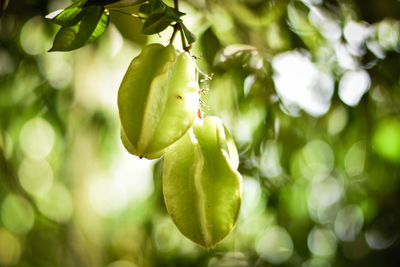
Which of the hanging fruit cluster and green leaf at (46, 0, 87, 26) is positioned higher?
green leaf at (46, 0, 87, 26)

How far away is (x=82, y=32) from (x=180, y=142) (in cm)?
29

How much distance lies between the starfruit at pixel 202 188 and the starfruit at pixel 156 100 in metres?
0.05

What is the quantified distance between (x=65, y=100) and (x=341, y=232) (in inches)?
66.5

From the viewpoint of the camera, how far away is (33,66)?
231cm

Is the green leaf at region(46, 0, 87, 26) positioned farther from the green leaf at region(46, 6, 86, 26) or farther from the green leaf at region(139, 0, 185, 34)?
the green leaf at region(139, 0, 185, 34)

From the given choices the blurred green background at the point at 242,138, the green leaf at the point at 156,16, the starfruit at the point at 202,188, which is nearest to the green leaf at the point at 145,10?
the green leaf at the point at 156,16

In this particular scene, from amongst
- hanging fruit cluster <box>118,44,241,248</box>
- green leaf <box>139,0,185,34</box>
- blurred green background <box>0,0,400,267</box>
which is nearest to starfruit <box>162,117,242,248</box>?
hanging fruit cluster <box>118,44,241,248</box>

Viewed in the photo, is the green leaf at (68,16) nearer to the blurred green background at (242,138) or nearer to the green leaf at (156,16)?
the green leaf at (156,16)

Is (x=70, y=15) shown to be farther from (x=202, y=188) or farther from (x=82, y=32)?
(x=202, y=188)

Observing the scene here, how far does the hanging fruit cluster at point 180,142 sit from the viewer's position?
903 millimetres

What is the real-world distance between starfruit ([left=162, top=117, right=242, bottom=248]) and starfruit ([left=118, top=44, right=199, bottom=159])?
54mm

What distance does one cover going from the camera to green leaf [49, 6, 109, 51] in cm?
89

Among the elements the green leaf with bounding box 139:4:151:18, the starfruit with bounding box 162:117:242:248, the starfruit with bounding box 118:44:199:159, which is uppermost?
the green leaf with bounding box 139:4:151:18

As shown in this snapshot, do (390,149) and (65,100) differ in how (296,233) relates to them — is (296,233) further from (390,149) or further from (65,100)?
(65,100)
